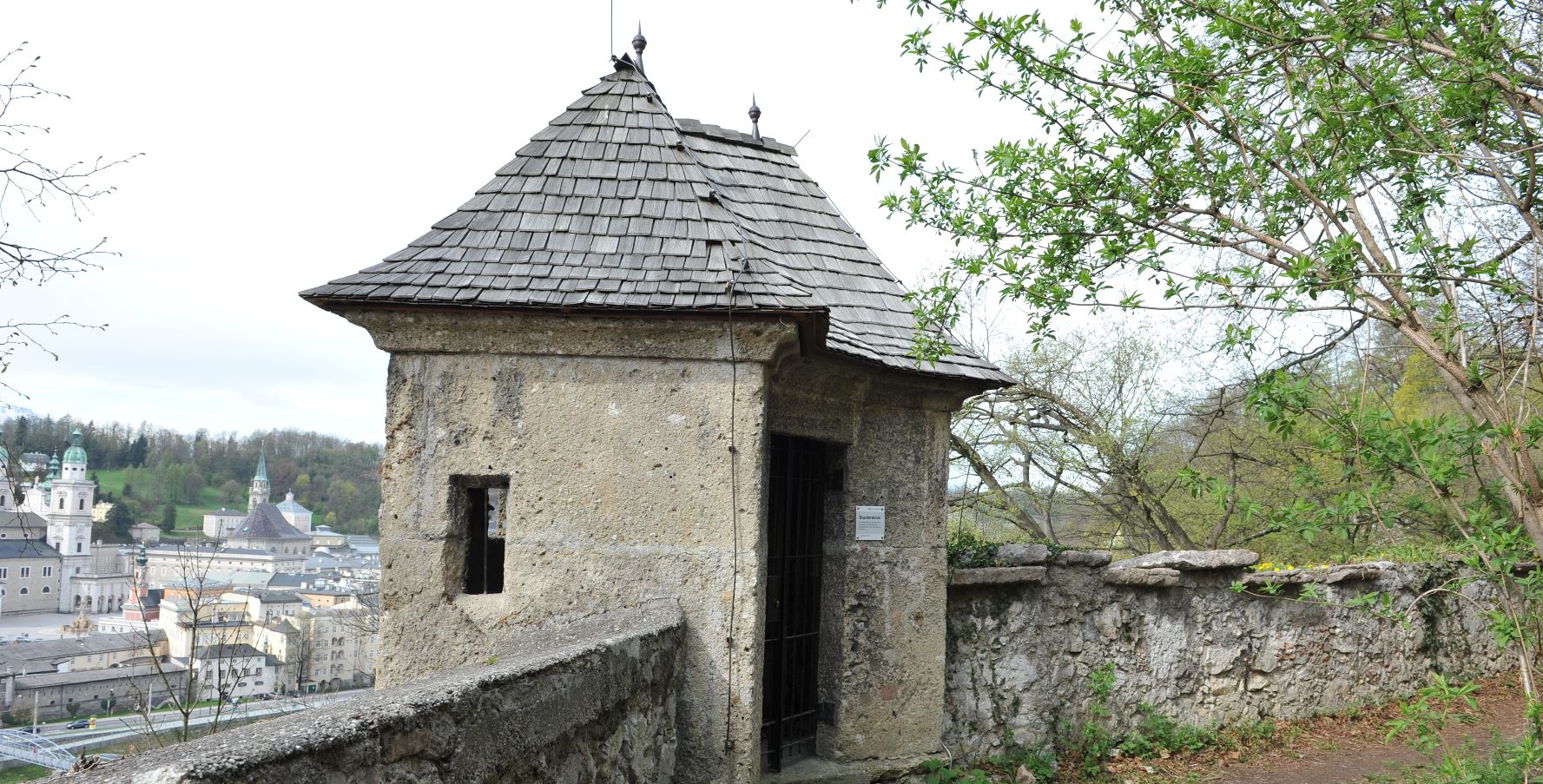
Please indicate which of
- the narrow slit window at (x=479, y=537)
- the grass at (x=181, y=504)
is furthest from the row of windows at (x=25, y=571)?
the narrow slit window at (x=479, y=537)

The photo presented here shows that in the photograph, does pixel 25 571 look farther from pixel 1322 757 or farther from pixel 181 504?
pixel 1322 757

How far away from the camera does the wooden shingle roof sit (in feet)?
14.9

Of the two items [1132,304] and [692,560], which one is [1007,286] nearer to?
[1132,304]

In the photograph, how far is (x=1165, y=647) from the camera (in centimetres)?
778

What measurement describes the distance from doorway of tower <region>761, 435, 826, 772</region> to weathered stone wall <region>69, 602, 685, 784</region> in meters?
1.47

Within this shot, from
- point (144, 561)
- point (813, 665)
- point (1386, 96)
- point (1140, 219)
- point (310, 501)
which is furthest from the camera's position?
point (310, 501)

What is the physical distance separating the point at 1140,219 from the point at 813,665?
313cm

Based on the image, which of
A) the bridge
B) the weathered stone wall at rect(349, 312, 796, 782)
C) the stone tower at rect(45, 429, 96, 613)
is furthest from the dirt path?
the stone tower at rect(45, 429, 96, 613)

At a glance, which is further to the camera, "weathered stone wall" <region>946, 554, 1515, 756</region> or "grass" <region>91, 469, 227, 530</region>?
"grass" <region>91, 469, 227, 530</region>

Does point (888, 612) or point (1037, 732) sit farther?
point (1037, 732)

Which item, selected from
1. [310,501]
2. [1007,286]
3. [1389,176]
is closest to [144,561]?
[310,501]

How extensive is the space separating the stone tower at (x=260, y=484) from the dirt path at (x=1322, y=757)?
13.6 meters

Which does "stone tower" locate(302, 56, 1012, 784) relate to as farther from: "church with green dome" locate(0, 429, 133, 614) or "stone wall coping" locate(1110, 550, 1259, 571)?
"church with green dome" locate(0, 429, 133, 614)

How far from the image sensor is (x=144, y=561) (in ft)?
35.5
